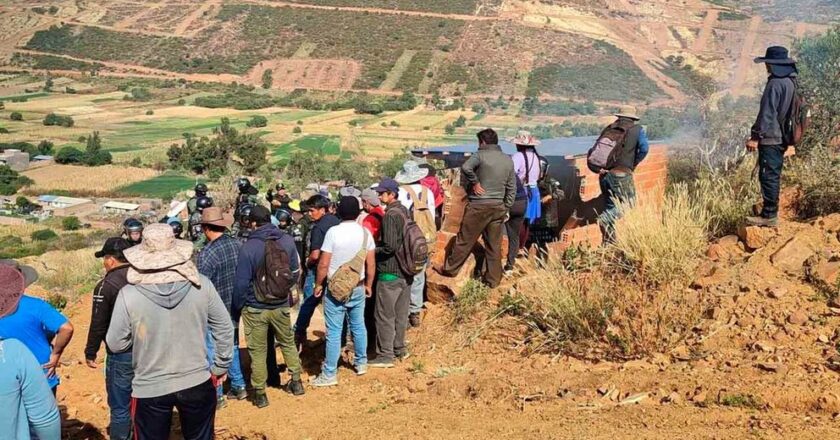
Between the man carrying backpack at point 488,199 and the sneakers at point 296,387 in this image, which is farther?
the man carrying backpack at point 488,199

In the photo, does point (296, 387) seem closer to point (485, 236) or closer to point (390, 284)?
point (390, 284)

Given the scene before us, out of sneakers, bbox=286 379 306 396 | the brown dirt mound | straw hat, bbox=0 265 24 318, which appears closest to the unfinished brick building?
sneakers, bbox=286 379 306 396

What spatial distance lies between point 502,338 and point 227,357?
262 cm

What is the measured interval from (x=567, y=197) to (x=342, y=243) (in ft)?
14.8

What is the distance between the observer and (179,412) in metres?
3.48

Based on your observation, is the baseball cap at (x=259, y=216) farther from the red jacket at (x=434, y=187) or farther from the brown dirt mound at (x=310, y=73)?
the brown dirt mound at (x=310, y=73)

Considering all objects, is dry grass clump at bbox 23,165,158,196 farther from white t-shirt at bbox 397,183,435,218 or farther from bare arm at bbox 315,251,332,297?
bare arm at bbox 315,251,332,297

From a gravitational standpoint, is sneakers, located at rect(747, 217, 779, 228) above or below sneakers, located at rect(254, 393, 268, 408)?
above

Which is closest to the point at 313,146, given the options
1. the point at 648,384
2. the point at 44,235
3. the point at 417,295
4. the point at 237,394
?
the point at 44,235

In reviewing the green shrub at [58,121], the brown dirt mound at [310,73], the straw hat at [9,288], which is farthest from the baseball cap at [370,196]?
the brown dirt mound at [310,73]

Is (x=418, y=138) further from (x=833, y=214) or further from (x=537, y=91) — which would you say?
(x=833, y=214)

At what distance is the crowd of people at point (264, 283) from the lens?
3.35 meters

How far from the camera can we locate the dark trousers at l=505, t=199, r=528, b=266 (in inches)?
273

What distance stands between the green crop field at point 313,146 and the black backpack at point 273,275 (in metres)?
42.5
